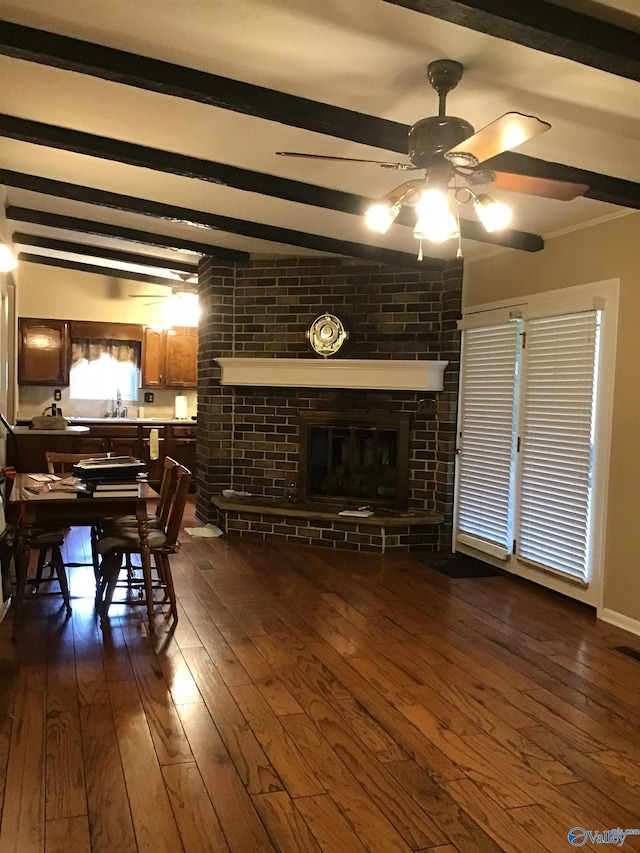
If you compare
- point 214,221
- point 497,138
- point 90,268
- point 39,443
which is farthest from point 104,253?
point 497,138

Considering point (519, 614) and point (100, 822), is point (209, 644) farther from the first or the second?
point (519, 614)

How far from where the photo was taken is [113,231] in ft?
19.6

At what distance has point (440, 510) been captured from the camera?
5711 millimetres

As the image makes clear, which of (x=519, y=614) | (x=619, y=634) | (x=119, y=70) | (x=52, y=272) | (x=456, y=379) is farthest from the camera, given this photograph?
(x=52, y=272)

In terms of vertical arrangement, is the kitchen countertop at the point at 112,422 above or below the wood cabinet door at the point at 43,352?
below

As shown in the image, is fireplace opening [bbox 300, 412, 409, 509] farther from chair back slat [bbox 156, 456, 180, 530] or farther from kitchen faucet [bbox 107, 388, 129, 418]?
kitchen faucet [bbox 107, 388, 129, 418]

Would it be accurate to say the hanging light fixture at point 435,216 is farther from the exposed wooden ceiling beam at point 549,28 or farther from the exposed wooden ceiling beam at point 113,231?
the exposed wooden ceiling beam at point 113,231

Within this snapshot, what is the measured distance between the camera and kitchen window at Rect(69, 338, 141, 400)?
851 centimetres

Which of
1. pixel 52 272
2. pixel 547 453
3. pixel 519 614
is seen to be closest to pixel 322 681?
pixel 519 614

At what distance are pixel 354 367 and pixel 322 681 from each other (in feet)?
10.1

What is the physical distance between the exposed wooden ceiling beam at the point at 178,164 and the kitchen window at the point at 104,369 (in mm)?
4819

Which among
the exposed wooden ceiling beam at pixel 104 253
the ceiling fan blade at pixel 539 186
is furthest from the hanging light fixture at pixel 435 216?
the exposed wooden ceiling beam at pixel 104 253

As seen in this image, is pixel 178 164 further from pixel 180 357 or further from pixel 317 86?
pixel 180 357

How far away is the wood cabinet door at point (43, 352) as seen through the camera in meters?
8.06
